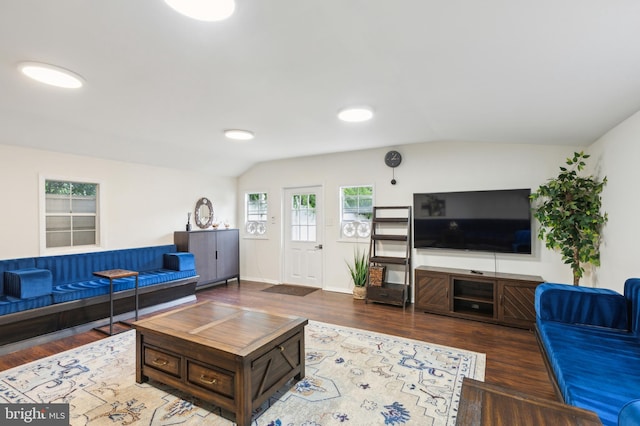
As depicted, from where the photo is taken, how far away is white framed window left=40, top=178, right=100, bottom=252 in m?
3.95

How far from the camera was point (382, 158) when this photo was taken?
505 cm

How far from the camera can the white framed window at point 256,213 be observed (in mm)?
6340

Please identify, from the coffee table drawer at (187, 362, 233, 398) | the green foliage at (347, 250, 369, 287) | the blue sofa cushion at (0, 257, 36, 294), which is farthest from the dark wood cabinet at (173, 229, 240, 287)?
the coffee table drawer at (187, 362, 233, 398)

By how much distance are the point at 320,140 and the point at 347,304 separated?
2456 mm

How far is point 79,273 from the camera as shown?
4.02 metres

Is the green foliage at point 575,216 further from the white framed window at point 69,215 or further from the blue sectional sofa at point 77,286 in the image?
the white framed window at point 69,215

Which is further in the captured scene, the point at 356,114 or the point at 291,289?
the point at 291,289

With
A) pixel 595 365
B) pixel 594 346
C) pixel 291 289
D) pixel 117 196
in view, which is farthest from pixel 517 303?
pixel 117 196

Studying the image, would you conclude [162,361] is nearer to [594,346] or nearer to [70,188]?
[594,346]

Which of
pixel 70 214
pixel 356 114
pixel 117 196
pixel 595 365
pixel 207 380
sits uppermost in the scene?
pixel 356 114

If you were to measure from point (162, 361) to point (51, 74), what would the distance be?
2.26 metres

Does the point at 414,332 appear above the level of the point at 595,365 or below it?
below

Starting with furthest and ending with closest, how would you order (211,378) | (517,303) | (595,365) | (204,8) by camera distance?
(517,303), (211,378), (595,365), (204,8)

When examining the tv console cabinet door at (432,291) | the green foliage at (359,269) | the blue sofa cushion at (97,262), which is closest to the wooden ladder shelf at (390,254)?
the green foliage at (359,269)
